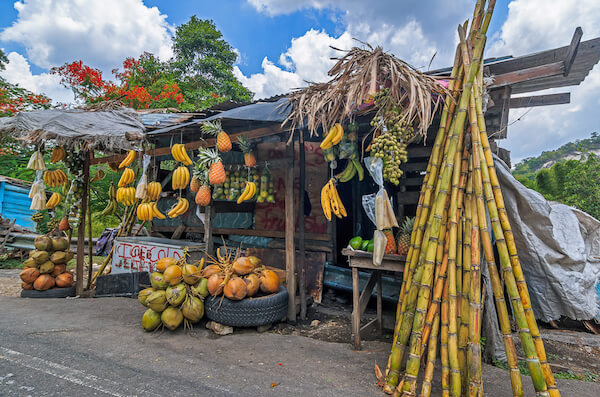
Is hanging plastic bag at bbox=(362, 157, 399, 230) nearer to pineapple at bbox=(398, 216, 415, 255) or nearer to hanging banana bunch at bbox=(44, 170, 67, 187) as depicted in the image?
pineapple at bbox=(398, 216, 415, 255)

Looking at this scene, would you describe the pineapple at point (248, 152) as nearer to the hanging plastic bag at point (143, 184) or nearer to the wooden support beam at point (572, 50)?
the hanging plastic bag at point (143, 184)

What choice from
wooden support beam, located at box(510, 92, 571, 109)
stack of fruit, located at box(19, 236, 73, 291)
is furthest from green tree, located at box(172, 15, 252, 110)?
wooden support beam, located at box(510, 92, 571, 109)

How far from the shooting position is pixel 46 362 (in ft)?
10.7

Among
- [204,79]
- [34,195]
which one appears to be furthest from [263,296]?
[204,79]

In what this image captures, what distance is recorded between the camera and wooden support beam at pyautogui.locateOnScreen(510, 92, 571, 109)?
4.14 metres

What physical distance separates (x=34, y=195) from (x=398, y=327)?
22.3 ft

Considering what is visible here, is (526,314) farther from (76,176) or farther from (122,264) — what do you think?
(76,176)

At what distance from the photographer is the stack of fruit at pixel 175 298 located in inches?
165

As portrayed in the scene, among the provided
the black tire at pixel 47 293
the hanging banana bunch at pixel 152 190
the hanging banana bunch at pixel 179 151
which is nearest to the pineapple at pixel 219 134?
the hanging banana bunch at pixel 179 151

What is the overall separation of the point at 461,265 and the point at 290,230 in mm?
2507

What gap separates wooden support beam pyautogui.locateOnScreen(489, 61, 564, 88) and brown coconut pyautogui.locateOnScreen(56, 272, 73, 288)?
794 cm

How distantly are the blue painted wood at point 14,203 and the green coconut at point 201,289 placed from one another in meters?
12.7

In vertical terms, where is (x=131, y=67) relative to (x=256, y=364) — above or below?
above

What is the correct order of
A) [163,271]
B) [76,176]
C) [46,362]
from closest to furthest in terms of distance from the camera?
[46,362] → [163,271] → [76,176]
